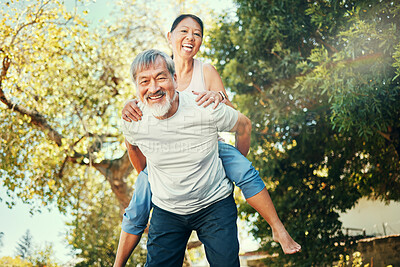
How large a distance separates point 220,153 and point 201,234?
19.4 inches

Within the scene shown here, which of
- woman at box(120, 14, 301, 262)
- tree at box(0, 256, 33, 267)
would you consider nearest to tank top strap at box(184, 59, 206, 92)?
woman at box(120, 14, 301, 262)

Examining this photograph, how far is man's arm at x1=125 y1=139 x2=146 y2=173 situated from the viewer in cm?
260

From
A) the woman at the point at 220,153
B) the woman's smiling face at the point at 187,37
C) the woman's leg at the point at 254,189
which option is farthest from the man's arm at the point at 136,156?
the woman's smiling face at the point at 187,37

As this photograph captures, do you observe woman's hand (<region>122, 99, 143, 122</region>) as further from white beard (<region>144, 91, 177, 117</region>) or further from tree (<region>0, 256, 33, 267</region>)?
tree (<region>0, 256, 33, 267</region>)

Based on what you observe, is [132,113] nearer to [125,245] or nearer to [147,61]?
[147,61]

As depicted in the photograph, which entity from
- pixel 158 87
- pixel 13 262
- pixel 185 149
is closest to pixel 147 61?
pixel 158 87

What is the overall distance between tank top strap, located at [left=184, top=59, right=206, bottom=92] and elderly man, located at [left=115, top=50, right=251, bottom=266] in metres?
0.44

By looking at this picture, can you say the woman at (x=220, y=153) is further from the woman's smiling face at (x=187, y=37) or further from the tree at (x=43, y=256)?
the tree at (x=43, y=256)

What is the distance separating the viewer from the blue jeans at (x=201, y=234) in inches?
90.7

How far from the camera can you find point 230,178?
251 cm

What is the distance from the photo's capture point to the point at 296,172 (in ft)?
28.8

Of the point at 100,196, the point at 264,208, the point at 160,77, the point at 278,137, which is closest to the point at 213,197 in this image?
the point at 264,208

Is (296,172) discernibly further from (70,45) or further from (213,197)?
(213,197)

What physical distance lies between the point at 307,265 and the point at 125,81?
537 cm
